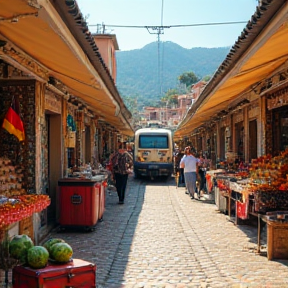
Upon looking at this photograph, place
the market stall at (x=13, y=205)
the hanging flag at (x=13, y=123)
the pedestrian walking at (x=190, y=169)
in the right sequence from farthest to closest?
the pedestrian walking at (x=190, y=169) < the hanging flag at (x=13, y=123) < the market stall at (x=13, y=205)

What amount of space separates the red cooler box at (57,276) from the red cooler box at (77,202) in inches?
192

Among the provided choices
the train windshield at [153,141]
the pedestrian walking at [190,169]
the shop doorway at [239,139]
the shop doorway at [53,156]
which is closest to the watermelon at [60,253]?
the shop doorway at [53,156]

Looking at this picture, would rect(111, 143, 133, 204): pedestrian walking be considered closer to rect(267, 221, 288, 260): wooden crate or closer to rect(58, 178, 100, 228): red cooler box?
rect(58, 178, 100, 228): red cooler box

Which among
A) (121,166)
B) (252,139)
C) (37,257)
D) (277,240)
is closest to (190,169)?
(252,139)

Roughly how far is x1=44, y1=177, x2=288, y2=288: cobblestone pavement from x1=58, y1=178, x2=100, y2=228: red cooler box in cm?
26

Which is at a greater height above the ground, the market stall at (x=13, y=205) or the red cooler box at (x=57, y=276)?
the market stall at (x=13, y=205)

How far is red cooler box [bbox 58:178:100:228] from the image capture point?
9727mm

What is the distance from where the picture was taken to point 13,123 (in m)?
7.57

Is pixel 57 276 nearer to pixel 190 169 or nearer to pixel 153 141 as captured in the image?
pixel 190 169

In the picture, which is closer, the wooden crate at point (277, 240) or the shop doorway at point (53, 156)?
the wooden crate at point (277, 240)

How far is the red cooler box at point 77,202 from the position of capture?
9.73 metres

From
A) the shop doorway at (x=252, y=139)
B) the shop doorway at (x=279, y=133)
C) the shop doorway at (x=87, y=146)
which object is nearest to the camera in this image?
the shop doorway at (x=279, y=133)

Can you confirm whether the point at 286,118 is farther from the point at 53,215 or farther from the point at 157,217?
the point at 53,215

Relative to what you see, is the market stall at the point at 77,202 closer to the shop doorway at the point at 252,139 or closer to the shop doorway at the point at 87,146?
the shop doorway at the point at 252,139
